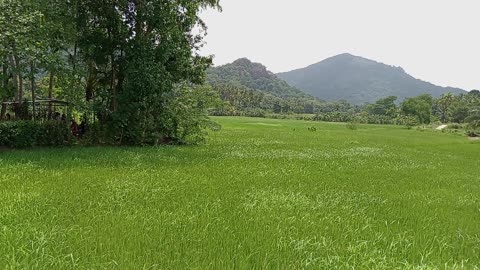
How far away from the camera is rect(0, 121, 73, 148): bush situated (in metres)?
17.8

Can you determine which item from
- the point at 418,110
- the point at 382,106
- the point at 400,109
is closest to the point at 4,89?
the point at 418,110

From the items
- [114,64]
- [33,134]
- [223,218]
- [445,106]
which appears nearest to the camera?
[223,218]

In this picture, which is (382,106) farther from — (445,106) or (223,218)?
(223,218)

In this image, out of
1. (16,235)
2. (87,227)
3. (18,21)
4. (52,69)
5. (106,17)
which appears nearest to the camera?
(16,235)

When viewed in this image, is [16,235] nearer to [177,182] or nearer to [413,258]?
[177,182]

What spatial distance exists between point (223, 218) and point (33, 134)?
48.3 feet

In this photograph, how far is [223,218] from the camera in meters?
7.65

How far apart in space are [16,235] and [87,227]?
1074 millimetres

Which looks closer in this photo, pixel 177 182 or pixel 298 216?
pixel 298 216

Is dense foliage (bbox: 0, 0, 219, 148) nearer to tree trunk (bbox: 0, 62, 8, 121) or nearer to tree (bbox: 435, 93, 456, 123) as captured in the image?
tree trunk (bbox: 0, 62, 8, 121)

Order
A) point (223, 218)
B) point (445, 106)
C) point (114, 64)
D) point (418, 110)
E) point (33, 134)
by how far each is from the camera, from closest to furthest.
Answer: point (223, 218), point (33, 134), point (114, 64), point (418, 110), point (445, 106)

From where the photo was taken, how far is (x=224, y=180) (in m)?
12.1

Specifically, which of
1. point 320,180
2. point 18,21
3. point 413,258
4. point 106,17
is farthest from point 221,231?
point 106,17

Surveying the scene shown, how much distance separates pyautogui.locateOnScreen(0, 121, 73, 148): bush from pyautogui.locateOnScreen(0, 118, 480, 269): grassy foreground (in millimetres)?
3933
